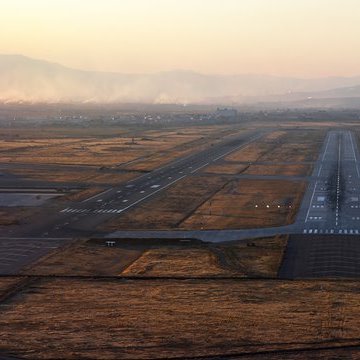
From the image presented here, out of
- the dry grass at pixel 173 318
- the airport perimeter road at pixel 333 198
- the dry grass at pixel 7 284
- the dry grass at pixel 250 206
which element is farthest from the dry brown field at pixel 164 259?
the dry grass at pixel 250 206

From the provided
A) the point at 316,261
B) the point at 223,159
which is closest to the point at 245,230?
the point at 316,261

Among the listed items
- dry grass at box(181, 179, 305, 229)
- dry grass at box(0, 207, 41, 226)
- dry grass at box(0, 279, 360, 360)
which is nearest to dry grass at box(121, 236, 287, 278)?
dry grass at box(0, 279, 360, 360)

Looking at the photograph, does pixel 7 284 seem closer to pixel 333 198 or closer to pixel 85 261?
pixel 85 261

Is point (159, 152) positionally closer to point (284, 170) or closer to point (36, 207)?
point (284, 170)

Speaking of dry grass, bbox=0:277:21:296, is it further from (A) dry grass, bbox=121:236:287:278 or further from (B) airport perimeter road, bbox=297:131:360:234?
(B) airport perimeter road, bbox=297:131:360:234

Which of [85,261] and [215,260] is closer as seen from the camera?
[215,260]

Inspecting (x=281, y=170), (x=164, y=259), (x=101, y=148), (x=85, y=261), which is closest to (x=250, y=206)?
(x=164, y=259)
